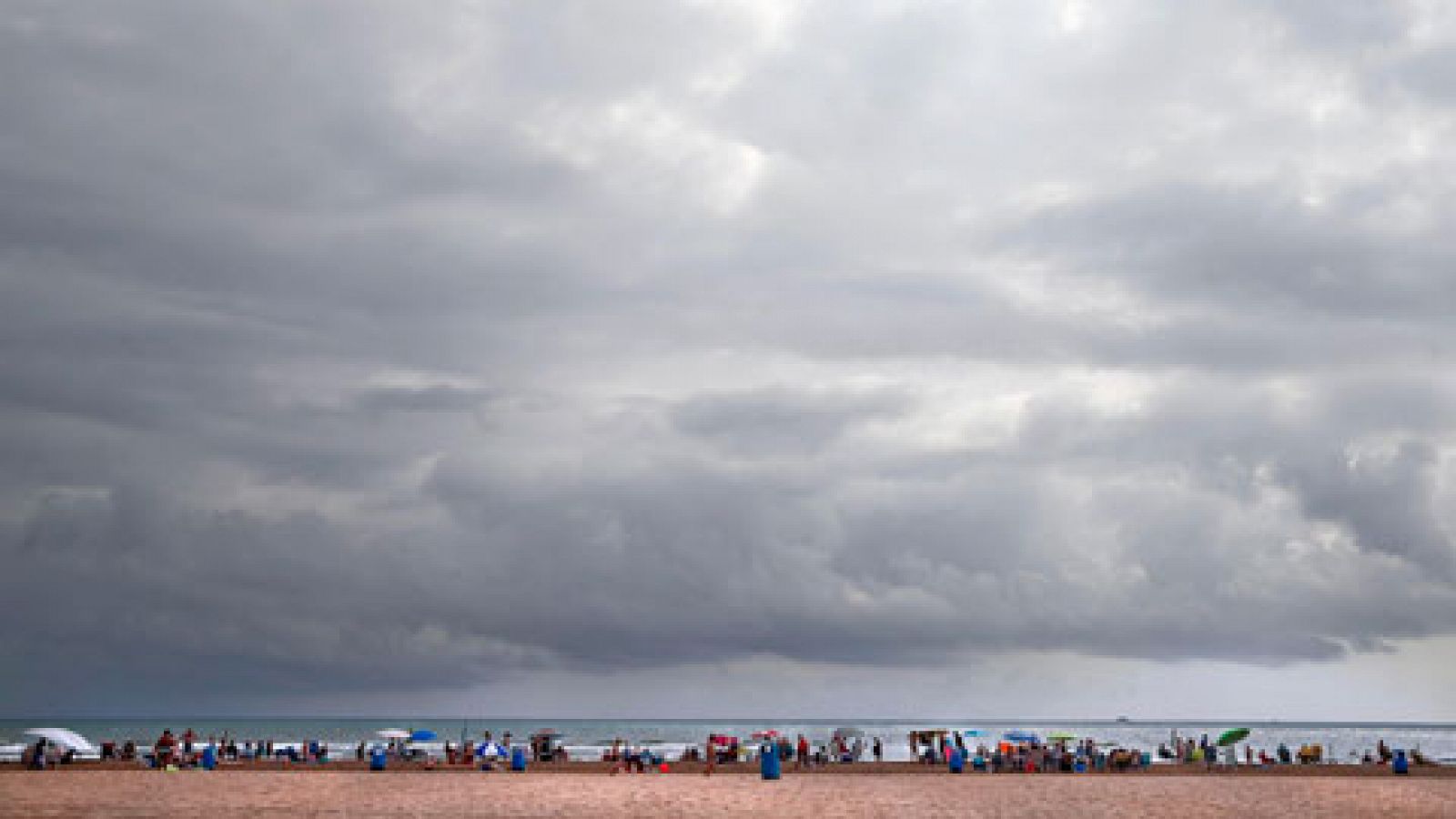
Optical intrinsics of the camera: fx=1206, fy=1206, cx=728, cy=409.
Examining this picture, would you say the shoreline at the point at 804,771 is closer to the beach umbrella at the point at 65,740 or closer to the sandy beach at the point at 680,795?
the beach umbrella at the point at 65,740

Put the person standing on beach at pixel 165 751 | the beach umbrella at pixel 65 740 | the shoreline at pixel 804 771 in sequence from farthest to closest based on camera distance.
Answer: the beach umbrella at pixel 65 740, the person standing on beach at pixel 165 751, the shoreline at pixel 804 771

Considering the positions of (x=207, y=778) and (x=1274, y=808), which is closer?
(x=1274, y=808)

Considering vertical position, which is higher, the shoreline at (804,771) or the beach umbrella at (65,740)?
the beach umbrella at (65,740)

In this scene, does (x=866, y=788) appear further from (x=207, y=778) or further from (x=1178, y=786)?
(x=207, y=778)

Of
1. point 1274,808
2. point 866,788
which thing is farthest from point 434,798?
point 1274,808

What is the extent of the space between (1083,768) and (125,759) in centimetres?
4849

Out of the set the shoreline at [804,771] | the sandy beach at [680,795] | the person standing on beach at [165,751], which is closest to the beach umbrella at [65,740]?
the shoreline at [804,771]

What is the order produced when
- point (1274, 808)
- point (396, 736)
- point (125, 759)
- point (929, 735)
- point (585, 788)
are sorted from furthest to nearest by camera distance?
point (396, 736) → point (929, 735) → point (125, 759) → point (585, 788) → point (1274, 808)

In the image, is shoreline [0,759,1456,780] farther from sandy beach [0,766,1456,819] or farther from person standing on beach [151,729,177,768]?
sandy beach [0,766,1456,819]

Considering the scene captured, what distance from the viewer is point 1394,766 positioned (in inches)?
2365

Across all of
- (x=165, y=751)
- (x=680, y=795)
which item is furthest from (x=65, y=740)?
(x=680, y=795)

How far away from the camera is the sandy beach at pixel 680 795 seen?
36.3 m

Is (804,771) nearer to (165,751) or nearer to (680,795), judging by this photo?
(680,795)

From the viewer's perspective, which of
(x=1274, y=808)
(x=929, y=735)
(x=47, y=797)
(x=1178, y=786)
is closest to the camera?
(x=47, y=797)
